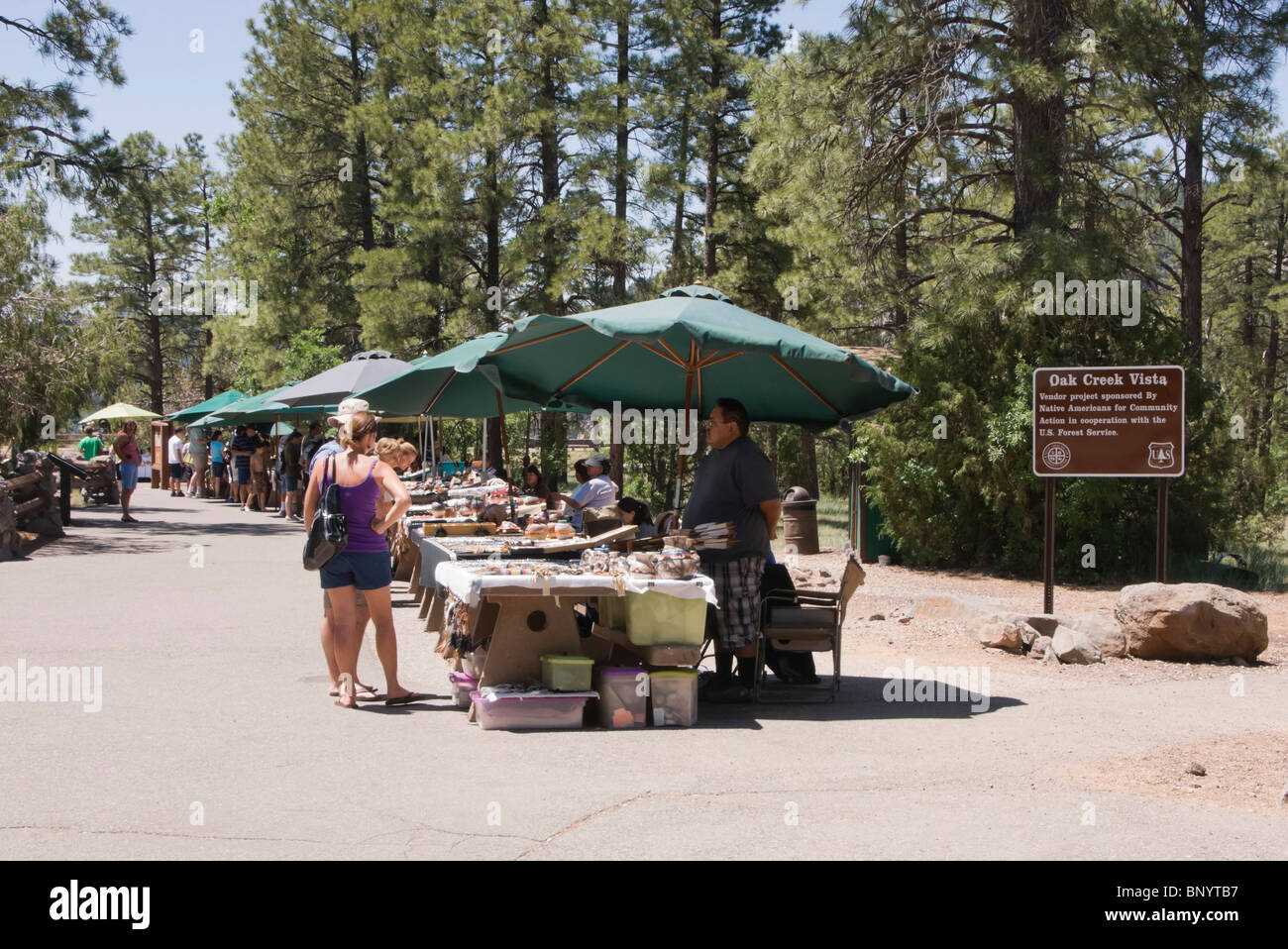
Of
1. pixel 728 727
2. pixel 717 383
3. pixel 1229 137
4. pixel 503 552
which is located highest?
pixel 1229 137

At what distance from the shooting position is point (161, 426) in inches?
1673

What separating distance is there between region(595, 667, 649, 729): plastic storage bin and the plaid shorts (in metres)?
0.96

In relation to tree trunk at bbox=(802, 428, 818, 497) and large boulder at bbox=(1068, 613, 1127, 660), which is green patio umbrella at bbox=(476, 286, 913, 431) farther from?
tree trunk at bbox=(802, 428, 818, 497)

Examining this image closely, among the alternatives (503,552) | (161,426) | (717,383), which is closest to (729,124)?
(717,383)

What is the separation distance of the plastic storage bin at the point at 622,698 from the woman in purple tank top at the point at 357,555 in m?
1.45

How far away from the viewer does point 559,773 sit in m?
6.09

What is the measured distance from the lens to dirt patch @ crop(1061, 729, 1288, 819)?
580cm

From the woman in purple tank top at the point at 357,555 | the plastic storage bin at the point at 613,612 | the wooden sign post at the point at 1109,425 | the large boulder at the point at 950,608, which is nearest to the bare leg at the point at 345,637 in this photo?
the woman in purple tank top at the point at 357,555

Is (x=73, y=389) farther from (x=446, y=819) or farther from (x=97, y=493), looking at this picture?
(x=446, y=819)

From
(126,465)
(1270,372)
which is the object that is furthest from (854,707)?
(1270,372)

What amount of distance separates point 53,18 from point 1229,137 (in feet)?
64.0

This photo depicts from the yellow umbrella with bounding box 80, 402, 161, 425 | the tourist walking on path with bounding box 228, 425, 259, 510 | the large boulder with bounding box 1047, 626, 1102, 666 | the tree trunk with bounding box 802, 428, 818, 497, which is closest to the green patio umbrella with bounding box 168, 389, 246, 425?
the tourist walking on path with bounding box 228, 425, 259, 510

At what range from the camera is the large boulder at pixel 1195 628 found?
9773 millimetres

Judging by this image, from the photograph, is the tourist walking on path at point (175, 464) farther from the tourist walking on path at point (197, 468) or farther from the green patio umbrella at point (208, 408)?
the green patio umbrella at point (208, 408)
